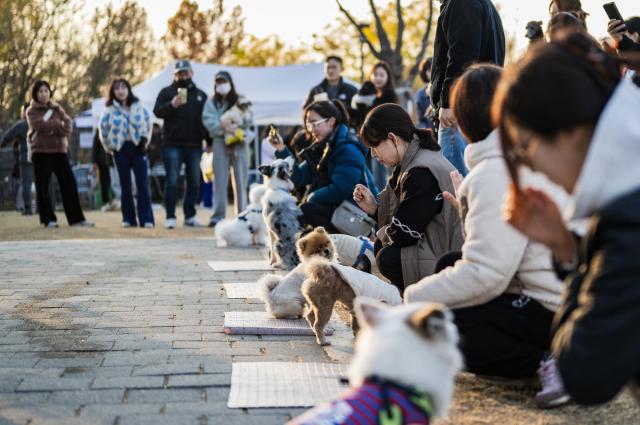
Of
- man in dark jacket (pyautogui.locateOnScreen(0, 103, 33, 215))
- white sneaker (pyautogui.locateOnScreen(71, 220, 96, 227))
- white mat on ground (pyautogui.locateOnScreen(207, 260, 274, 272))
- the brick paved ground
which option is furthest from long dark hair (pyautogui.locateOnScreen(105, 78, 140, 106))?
white mat on ground (pyautogui.locateOnScreen(207, 260, 274, 272))

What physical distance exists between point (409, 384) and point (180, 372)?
217cm

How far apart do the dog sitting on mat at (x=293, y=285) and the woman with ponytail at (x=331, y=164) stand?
7.55 ft

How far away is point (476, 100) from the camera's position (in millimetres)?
4066

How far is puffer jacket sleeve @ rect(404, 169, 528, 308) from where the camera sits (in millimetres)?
3881

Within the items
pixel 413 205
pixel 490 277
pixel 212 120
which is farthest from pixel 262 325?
pixel 212 120

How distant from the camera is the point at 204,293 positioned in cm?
727

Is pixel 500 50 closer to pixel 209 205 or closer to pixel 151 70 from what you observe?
pixel 209 205

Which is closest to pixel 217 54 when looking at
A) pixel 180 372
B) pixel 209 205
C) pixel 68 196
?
pixel 209 205

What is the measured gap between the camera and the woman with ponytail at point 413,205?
5.41 meters

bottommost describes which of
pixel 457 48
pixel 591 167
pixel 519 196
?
pixel 519 196

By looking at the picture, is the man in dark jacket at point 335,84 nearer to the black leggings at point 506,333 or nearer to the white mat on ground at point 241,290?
the white mat on ground at point 241,290

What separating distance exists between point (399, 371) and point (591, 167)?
841 mm

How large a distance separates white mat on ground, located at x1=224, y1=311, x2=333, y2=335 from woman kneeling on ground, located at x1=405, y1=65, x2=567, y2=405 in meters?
1.60

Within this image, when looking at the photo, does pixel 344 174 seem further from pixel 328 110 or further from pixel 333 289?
pixel 333 289
